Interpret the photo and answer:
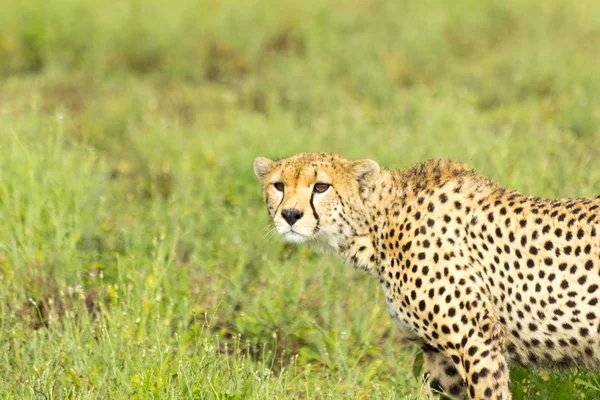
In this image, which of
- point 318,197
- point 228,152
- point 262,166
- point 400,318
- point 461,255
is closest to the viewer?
point 461,255

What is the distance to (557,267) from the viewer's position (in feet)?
10.3

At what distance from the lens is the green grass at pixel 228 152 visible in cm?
361

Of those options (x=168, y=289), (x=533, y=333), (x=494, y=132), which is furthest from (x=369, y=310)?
(x=494, y=132)

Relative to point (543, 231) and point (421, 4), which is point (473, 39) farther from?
point (543, 231)

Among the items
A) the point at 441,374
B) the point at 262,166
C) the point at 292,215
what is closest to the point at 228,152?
the point at 262,166

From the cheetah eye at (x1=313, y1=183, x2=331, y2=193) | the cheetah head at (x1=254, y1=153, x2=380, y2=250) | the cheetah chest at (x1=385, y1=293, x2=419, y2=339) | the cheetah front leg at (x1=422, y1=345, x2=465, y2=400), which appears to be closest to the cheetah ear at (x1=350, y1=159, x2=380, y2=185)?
the cheetah head at (x1=254, y1=153, x2=380, y2=250)

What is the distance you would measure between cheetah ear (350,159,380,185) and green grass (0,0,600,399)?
0.72 meters

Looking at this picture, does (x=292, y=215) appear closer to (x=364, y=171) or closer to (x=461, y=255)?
(x=364, y=171)

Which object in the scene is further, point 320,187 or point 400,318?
point 320,187

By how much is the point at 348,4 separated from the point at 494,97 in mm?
2597

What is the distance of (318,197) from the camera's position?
11.5 ft

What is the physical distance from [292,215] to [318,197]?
147 millimetres

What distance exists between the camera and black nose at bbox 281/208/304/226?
3.42 meters

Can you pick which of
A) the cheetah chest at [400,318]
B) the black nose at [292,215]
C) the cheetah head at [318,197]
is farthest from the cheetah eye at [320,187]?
the cheetah chest at [400,318]
